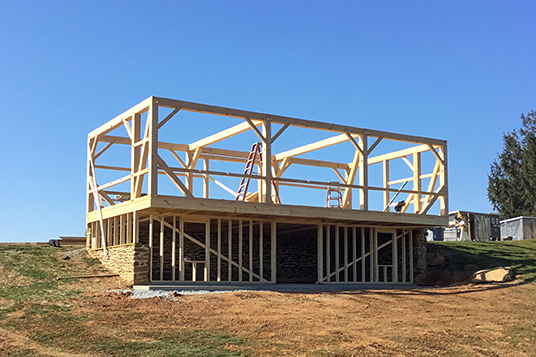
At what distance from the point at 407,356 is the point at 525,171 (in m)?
52.0

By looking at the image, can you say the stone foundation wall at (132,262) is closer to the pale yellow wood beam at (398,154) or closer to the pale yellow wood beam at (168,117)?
the pale yellow wood beam at (168,117)

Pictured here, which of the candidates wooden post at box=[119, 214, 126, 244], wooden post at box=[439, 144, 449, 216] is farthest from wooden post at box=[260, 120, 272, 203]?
wooden post at box=[439, 144, 449, 216]

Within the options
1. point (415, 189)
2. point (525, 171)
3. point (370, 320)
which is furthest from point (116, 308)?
point (525, 171)

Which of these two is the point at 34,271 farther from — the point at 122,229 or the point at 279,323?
the point at 279,323

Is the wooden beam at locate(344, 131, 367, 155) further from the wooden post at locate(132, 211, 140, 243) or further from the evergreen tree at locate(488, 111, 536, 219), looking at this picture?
the evergreen tree at locate(488, 111, 536, 219)

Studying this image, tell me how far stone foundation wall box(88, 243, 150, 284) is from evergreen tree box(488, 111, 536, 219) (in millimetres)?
46889

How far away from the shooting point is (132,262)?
1930 cm

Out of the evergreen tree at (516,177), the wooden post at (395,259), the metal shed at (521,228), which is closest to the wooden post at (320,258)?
the wooden post at (395,259)

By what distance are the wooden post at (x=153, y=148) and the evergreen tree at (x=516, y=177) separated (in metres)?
47.3

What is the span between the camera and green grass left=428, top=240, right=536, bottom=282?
81.2 ft

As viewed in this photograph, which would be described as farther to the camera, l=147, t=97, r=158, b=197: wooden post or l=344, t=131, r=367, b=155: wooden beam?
l=344, t=131, r=367, b=155: wooden beam

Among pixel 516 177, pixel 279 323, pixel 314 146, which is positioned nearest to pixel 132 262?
pixel 279 323

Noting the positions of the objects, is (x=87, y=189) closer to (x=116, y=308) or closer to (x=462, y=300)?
(x=116, y=308)

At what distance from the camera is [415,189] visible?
83.7 feet
